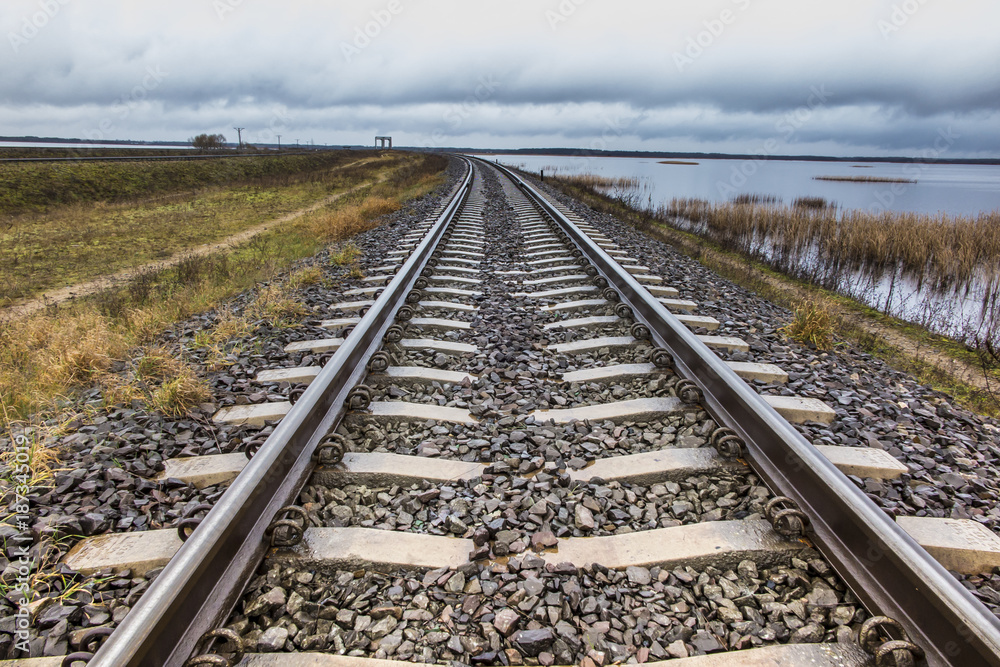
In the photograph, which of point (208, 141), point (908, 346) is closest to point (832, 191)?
point (908, 346)

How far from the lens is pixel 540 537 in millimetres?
1928

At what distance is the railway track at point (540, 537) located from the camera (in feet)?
4.92

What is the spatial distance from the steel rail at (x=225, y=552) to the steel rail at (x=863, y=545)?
198 centimetres

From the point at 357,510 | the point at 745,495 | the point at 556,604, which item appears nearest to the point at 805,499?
the point at 745,495

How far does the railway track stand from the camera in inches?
59.1

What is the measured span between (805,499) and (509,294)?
3503mm

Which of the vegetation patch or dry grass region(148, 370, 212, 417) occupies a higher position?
dry grass region(148, 370, 212, 417)

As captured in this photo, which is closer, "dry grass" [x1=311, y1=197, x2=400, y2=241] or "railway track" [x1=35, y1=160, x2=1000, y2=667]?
"railway track" [x1=35, y1=160, x2=1000, y2=667]

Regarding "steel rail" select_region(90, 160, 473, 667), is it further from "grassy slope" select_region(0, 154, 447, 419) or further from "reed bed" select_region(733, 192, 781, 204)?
"reed bed" select_region(733, 192, 781, 204)

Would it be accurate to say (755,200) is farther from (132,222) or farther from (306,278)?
(132,222)

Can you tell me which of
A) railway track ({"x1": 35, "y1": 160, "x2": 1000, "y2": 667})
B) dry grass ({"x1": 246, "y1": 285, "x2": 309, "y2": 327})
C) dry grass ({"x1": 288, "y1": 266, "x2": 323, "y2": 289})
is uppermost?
dry grass ({"x1": 288, "y1": 266, "x2": 323, "y2": 289})

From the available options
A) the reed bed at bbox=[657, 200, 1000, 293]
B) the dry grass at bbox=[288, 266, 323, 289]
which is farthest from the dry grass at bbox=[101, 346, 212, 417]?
the reed bed at bbox=[657, 200, 1000, 293]

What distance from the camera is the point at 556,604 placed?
166 centimetres

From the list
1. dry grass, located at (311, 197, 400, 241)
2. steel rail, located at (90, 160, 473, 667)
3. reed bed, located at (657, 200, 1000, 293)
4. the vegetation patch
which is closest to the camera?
steel rail, located at (90, 160, 473, 667)
